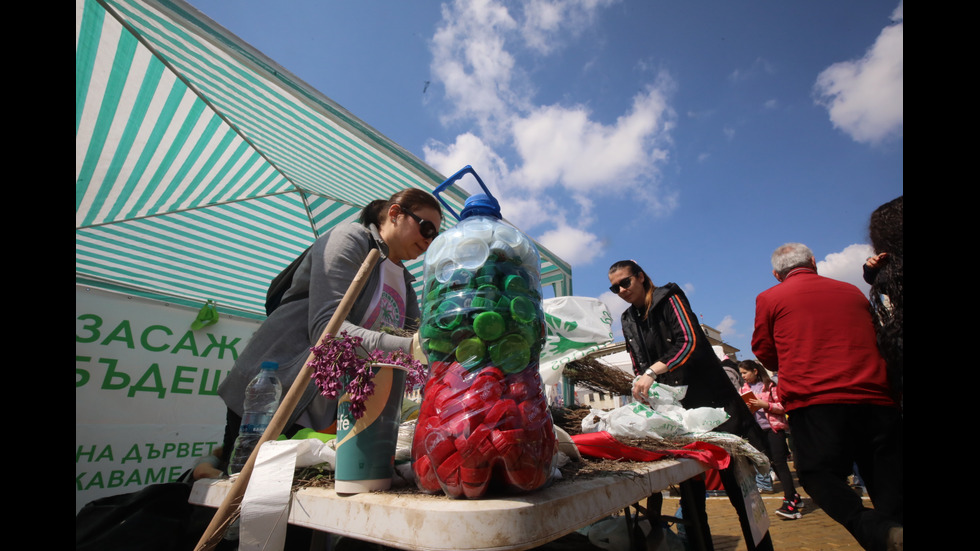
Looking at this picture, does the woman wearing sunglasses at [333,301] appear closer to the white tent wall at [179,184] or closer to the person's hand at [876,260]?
the white tent wall at [179,184]

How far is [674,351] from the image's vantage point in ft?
8.02

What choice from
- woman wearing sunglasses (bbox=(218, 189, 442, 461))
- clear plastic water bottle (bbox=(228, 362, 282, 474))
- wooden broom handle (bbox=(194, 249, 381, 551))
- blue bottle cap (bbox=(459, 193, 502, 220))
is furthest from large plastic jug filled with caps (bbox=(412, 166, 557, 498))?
clear plastic water bottle (bbox=(228, 362, 282, 474))

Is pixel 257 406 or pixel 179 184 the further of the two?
pixel 179 184

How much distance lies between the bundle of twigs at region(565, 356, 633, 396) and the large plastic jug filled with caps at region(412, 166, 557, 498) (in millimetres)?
2238

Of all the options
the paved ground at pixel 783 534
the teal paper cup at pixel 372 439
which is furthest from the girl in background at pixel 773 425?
the teal paper cup at pixel 372 439

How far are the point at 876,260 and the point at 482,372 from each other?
2462mm

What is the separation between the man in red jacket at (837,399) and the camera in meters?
1.90

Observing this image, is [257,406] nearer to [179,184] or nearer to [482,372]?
[482,372]

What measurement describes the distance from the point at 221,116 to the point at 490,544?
331 centimetres

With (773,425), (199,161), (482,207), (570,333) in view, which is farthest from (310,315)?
(773,425)

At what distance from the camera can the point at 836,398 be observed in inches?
77.6
